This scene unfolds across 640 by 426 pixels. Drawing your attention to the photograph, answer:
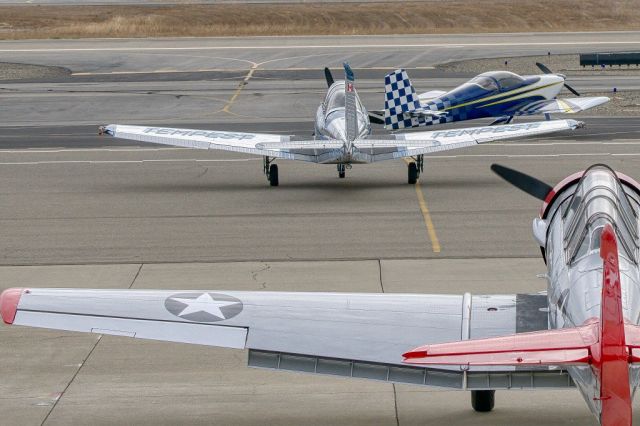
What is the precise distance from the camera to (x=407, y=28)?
243 ft

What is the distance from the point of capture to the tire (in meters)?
28.2

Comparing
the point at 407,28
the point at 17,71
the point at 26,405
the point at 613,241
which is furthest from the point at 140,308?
the point at 407,28

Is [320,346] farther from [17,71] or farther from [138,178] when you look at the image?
[17,71]

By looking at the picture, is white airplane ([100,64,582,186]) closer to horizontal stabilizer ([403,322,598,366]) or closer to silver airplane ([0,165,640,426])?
silver airplane ([0,165,640,426])

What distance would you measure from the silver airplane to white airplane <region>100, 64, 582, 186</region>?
14075mm

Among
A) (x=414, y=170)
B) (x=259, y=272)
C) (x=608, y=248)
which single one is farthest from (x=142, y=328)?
(x=414, y=170)

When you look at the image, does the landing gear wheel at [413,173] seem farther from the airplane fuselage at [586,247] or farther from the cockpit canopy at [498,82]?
the airplane fuselage at [586,247]

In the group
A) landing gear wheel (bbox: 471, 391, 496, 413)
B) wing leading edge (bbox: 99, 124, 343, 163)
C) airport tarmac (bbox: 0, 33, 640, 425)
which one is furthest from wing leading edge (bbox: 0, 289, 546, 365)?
wing leading edge (bbox: 99, 124, 343, 163)

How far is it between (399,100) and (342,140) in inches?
349

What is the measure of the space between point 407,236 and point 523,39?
1836 inches

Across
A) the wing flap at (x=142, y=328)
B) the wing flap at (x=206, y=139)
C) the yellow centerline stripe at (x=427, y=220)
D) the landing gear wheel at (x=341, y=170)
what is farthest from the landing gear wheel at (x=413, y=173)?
the wing flap at (x=142, y=328)

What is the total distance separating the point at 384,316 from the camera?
1139cm

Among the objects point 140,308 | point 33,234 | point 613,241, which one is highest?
point 613,241

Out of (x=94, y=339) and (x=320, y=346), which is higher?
(x=320, y=346)
